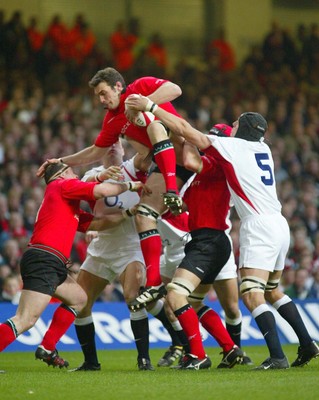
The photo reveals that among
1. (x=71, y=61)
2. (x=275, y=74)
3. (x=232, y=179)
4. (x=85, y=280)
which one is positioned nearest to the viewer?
(x=232, y=179)

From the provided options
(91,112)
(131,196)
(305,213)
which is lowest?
(305,213)

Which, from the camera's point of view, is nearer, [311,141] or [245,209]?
[245,209]

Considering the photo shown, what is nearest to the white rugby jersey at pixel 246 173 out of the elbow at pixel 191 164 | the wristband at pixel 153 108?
the elbow at pixel 191 164

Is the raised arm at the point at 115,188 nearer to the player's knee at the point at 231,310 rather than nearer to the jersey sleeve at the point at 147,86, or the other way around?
the jersey sleeve at the point at 147,86

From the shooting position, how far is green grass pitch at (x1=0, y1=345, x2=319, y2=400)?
6445 mm

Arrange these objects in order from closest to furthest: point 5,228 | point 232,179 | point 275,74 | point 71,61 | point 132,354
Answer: point 232,179 → point 132,354 → point 5,228 → point 71,61 → point 275,74

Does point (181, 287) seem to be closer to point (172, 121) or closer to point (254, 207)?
point (254, 207)

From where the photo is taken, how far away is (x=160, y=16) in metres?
20.7

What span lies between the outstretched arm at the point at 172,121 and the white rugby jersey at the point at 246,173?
0.08 metres

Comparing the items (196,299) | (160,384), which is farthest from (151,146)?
(160,384)

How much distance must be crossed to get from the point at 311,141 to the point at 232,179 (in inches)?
405

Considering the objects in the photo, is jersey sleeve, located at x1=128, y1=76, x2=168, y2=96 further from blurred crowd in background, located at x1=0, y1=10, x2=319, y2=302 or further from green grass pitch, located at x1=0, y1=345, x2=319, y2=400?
blurred crowd in background, located at x1=0, y1=10, x2=319, y2=302

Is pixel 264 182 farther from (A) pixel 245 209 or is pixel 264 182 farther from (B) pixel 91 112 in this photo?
(B) pixel 91 112

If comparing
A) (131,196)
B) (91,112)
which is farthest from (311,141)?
(131,196)
